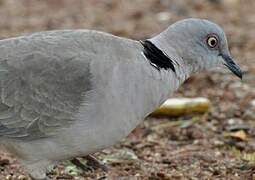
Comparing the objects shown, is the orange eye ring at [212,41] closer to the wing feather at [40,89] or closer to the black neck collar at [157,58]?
the black neck collar at [157,58]

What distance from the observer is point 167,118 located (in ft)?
24.1

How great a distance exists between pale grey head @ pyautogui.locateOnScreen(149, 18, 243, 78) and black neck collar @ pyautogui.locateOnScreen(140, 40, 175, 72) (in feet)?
0.16

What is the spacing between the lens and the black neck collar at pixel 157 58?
17.1 feet

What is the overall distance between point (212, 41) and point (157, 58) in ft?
1.58

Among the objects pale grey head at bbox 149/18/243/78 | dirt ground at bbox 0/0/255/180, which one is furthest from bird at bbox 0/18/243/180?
dirt ground at bbox 0/0/255/180

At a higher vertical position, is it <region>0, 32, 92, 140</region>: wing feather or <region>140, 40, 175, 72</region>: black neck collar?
<region>140, 40, 175, 72</region>: black neck collar

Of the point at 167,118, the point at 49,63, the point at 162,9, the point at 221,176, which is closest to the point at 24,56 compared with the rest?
the point at 49,63

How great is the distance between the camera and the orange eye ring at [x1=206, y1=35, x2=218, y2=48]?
5473 mm

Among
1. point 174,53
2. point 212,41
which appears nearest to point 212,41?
point 212,41

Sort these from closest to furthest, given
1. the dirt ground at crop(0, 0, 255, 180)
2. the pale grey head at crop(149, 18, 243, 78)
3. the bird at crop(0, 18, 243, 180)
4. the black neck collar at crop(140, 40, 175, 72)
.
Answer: the bird at crop(0, 18, 243, 180), the black neck collar at crop(140, 40, 175, 72), the pale grey head at crop(149, 18, 243, 78), the dirt ground at crop(0, 0, 255, 180)

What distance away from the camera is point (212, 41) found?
5492mm

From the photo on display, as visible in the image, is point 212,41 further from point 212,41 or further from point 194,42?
point 194,42

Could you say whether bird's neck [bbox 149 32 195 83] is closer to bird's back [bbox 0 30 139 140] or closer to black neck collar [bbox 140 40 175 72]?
black neck collar [bbox 140 40 175 72]

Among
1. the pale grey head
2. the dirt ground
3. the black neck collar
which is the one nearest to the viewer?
the black neck collar
